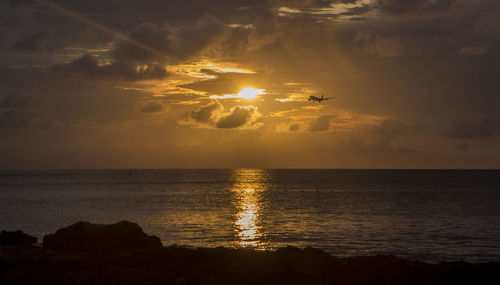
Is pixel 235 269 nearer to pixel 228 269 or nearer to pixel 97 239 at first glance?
pixel 228 269

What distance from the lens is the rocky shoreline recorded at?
75.7 feet

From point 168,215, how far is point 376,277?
60.5 m

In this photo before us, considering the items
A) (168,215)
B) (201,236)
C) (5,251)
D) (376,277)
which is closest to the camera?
(376,277)

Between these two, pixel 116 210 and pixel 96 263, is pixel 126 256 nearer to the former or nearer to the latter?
pixel 96 263

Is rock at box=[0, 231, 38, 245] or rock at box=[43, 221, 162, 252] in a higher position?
rock at box=[43, 221, 162, 252]

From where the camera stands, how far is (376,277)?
2364cm

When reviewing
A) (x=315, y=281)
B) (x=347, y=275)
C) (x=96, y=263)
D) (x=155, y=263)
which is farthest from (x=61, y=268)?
(x=347, y=275)

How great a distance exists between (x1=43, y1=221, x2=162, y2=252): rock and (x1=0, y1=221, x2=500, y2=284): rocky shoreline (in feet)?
9.18

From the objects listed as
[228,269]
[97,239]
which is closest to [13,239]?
[97,239]

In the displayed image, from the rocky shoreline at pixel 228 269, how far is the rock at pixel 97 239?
2797mm

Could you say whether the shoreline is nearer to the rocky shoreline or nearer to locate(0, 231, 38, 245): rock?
the rocky shoreline

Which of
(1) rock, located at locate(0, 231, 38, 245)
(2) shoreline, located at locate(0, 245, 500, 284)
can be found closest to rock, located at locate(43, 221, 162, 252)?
(2) shoreline, located at locate(0, 245, 500, 284)

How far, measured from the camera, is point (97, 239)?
32.1m

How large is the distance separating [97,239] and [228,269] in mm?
12545
